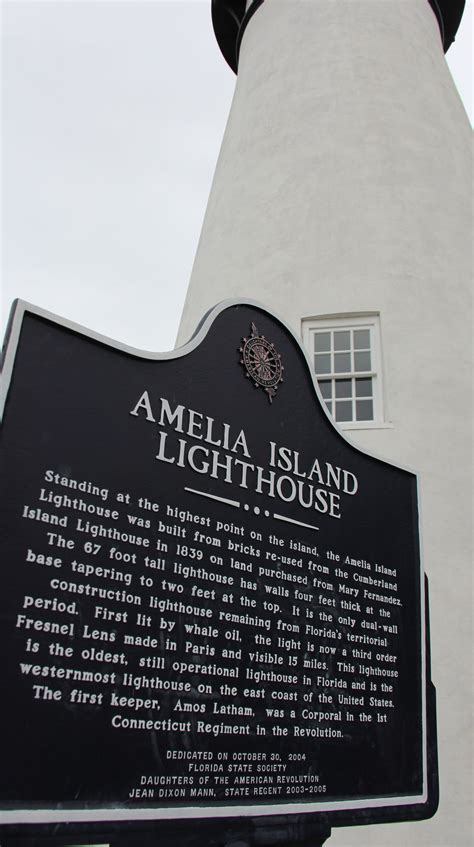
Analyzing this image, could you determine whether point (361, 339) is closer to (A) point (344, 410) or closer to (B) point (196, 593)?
(A) point (344, 410)

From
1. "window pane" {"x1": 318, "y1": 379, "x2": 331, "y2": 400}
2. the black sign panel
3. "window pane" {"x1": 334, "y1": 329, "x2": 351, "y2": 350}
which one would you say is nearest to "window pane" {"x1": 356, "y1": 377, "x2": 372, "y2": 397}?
"window pane" {"x1": 318, "y1": 379, "x2": 331, "y2": 400}

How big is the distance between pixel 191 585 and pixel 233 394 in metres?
1.13

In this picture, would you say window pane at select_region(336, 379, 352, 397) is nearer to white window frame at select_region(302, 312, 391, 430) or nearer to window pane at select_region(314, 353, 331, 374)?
white window frame at select_region(302, 312, 391, 430)

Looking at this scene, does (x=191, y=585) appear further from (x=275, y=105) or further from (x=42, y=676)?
(x=275, y=105)

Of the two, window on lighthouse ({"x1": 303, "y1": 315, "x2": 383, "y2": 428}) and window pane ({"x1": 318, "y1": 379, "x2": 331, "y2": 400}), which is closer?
window on lighthouse ({"x1": 303, "y1": 315, "x2": 383, "y2": 428})

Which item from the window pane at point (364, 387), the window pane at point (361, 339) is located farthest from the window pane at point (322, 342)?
the window pane at point (364, 387)

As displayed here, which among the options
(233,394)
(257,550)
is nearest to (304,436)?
(233,394)

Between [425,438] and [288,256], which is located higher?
[288,256]

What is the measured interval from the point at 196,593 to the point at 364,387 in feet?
17.8

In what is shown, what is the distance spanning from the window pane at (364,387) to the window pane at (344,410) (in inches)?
6.5

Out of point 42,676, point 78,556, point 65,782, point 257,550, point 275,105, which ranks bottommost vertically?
point 65,782

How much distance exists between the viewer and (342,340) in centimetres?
858

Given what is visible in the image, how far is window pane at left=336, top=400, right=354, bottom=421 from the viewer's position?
8.24 m

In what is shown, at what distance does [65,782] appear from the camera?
2.69 m
